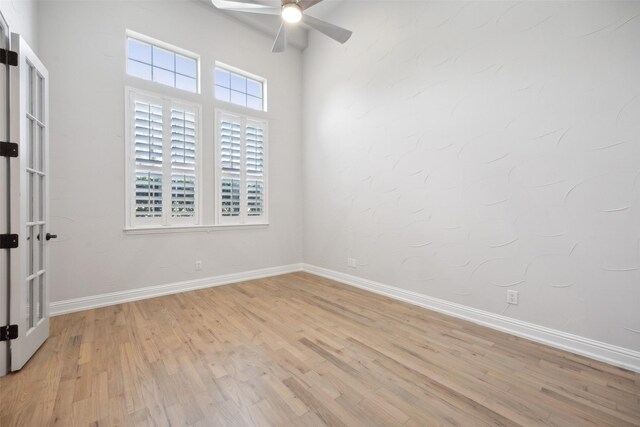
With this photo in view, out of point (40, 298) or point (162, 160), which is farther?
point (162, 160)

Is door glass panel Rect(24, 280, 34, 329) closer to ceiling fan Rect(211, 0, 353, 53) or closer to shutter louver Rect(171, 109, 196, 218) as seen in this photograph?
shutter louver Rect(171, 109, 196, 218)

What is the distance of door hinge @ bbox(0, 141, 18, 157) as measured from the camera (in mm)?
1804

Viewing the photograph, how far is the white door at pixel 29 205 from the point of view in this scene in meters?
1.87

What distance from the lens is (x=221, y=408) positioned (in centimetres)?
158

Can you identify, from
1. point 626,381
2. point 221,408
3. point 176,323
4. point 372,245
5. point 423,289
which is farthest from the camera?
point 372,245

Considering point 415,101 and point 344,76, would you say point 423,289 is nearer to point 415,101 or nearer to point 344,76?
point 415,101

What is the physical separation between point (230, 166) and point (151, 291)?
199 centimetres

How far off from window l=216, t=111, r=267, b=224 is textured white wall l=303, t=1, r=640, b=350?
138 centimetres

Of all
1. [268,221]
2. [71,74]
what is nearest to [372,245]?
[268,221]

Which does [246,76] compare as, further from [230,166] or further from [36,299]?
[36,299]

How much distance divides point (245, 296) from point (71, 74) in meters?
3.15

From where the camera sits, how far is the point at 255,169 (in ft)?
14.7

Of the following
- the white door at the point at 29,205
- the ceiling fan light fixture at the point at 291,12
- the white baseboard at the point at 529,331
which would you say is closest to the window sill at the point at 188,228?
the white door at the point at 29,205

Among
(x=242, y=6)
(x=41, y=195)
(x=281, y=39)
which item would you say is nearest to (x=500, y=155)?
(x=281, y=39)
